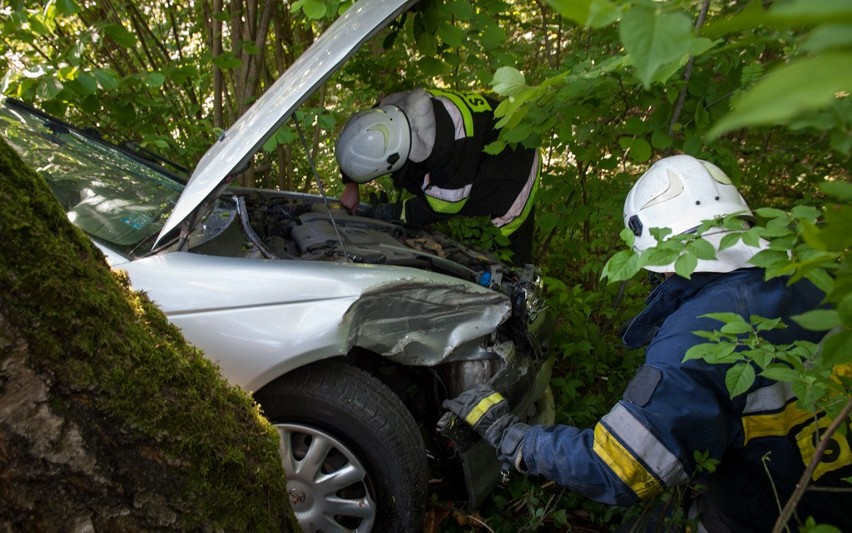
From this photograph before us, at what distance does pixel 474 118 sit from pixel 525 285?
4.15ft

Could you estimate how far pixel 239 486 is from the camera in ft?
3.33

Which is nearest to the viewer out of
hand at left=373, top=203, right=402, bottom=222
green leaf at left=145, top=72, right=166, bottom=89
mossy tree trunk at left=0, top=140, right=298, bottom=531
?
mossy tree trunk at left=0, top=140, right=298, bottom=531

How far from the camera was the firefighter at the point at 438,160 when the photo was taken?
3.09 metres

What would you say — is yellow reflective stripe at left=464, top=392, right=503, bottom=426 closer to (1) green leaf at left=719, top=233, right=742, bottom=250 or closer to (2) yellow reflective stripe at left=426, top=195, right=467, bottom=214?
(1) green leaf at left=719, top=233, right=742, bottom=250

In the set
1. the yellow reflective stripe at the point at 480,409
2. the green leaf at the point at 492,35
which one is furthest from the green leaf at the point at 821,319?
the green leaf at the point at 492,35

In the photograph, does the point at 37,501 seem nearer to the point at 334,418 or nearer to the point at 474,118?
the point at 334,418

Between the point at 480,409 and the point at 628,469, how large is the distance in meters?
0.60

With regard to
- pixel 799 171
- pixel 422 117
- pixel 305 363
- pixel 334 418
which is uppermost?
pixel 422 117

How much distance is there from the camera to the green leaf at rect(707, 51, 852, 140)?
1.03 ft

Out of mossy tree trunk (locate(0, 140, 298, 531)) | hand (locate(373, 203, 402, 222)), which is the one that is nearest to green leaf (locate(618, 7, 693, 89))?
mossy tree trunk (locate(0, 140, 298, 531))

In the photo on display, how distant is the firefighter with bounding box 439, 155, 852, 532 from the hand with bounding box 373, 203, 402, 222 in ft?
6.18

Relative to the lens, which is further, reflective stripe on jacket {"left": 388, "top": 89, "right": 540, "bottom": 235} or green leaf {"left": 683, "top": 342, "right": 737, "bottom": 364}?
reflective stripe on jacket {"left": 388, "top": 89, "right": 540, "bottom": 235}

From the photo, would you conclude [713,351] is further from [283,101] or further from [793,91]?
[283,101]

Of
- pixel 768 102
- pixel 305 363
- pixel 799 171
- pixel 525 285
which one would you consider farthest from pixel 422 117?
pixel 768 102
